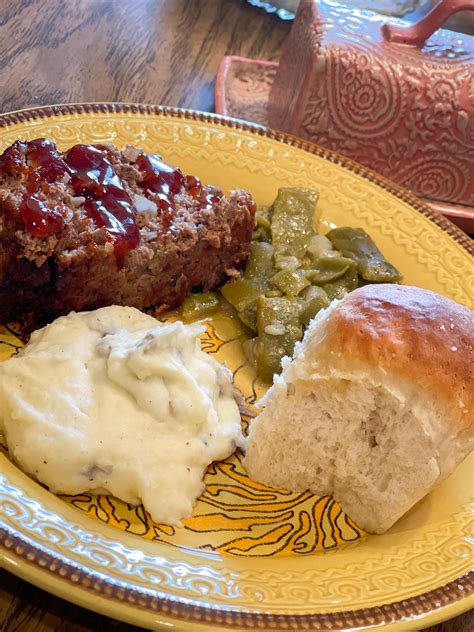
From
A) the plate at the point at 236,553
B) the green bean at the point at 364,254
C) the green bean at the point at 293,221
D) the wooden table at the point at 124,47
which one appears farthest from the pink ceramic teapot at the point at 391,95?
the wooden table at the point at 124,47

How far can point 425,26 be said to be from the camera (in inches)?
193

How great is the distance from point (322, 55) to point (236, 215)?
147 cm

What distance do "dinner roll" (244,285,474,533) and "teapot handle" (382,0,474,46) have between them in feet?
8.17

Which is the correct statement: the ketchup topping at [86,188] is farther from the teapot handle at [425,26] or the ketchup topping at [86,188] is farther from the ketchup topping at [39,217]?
the teapot handle at [425,26]

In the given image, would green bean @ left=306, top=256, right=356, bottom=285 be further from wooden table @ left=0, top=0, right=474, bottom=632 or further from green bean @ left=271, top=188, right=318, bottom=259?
wooden table @ left=0, top=0, right=474, bottom=632

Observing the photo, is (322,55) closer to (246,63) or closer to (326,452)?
(246,63)

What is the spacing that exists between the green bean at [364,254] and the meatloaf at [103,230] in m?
0.67

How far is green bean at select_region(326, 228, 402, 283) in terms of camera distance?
4344 mm

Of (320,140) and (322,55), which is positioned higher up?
(322,55)

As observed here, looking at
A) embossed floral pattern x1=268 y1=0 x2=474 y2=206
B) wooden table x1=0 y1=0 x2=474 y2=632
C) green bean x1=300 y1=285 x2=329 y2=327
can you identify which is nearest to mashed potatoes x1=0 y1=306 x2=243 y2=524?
green bean x1=300 y1=285 x2=329 y2=327

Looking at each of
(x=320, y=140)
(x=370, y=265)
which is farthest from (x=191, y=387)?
(x=320, y=140)

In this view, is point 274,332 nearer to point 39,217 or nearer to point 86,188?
point 86,188

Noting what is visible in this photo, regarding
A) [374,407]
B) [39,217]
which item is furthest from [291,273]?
[39,217]

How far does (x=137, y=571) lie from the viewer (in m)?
2.60
